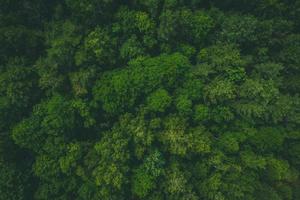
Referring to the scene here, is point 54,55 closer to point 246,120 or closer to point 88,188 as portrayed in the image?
point 88,188

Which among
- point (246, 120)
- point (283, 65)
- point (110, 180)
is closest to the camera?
point (110, 180)

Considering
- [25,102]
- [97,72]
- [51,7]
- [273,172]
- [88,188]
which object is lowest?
[88,188]

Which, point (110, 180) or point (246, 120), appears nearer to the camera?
point (110, 180)

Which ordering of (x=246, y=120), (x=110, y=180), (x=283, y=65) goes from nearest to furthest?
(x=110, y=180), (x=246, y=120), (x=283, y=65)

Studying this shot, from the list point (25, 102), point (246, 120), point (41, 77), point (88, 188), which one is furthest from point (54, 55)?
point (246, 120)

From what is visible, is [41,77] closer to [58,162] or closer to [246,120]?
[58,162]

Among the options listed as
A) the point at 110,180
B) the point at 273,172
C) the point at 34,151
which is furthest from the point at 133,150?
the point at 273,172

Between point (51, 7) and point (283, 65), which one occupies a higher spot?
point (51, 7)
